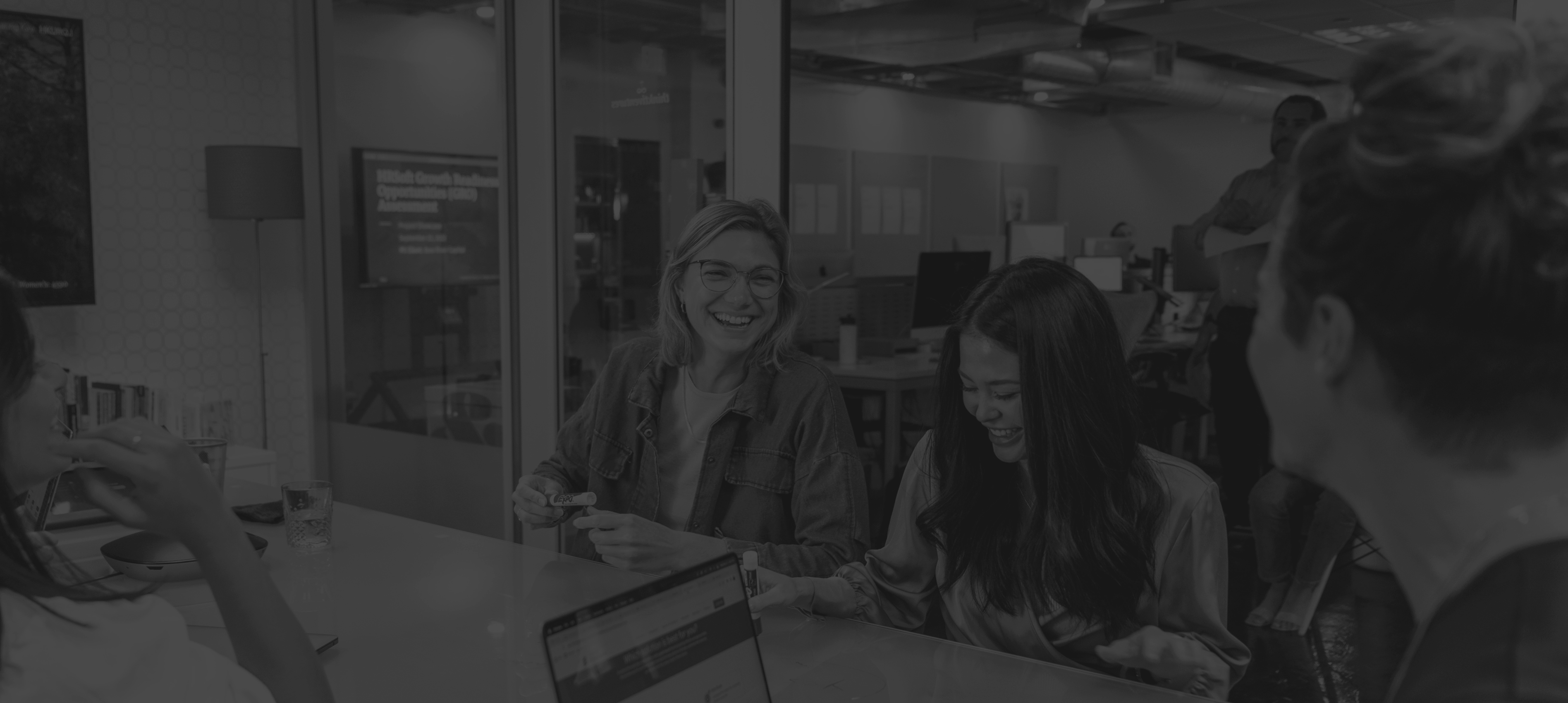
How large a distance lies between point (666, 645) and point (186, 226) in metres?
4.19

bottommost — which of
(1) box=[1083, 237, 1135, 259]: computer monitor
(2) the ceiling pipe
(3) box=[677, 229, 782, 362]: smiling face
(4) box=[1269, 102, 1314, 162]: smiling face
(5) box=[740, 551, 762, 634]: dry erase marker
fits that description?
(5) box=[740, 551, 762, 634]: dry erase marker

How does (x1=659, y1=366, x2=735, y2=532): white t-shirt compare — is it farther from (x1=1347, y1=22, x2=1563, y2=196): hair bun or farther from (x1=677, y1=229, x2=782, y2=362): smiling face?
(x1=1347, y1=22, x2=1563, y2=196): hair bun

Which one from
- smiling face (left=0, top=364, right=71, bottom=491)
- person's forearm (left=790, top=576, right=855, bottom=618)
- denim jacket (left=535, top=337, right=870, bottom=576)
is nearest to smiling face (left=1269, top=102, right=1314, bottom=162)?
denim jacket (left=535, top=337, right=870, bottom=576)

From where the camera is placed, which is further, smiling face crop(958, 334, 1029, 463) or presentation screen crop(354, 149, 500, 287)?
presentation screen crop(354, 149, 500, 287)

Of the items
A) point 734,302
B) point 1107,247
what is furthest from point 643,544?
point 1107,247

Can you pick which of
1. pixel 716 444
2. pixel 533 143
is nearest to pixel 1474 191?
pixel 716 444

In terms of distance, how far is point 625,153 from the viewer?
388cm

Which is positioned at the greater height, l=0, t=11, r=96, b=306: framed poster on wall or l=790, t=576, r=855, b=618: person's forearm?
l=0, t=11, r=96, b=306: framed poster on wall

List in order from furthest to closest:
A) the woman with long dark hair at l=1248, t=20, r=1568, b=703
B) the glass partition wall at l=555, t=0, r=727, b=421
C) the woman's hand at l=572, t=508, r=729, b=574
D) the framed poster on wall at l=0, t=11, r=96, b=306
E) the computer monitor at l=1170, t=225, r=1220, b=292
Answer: the computer monitor at l=1170, t=225, r=1220, b=292 < the framed poster on wall at l=0, t=11, r=96, b=306 < the glass partition wall at l=555, t=0, r=727, b=421 < the woman's hand at l=572, t=508, r=729, b=574 < the woman with long dark hair at l=1248, t=20, r=1568, b=703

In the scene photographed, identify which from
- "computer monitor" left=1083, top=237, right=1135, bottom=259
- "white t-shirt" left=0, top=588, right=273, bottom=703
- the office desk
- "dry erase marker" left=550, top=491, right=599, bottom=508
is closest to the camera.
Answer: "white t-shirt" left=0, top=588, right=273, bottom=703

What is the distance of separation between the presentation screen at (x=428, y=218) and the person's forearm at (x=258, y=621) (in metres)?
3.15

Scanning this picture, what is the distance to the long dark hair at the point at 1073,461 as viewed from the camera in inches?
67.7

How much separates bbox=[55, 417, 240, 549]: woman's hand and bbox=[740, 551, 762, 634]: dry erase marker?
71 cm

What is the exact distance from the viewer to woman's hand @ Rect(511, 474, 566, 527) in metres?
2.15
